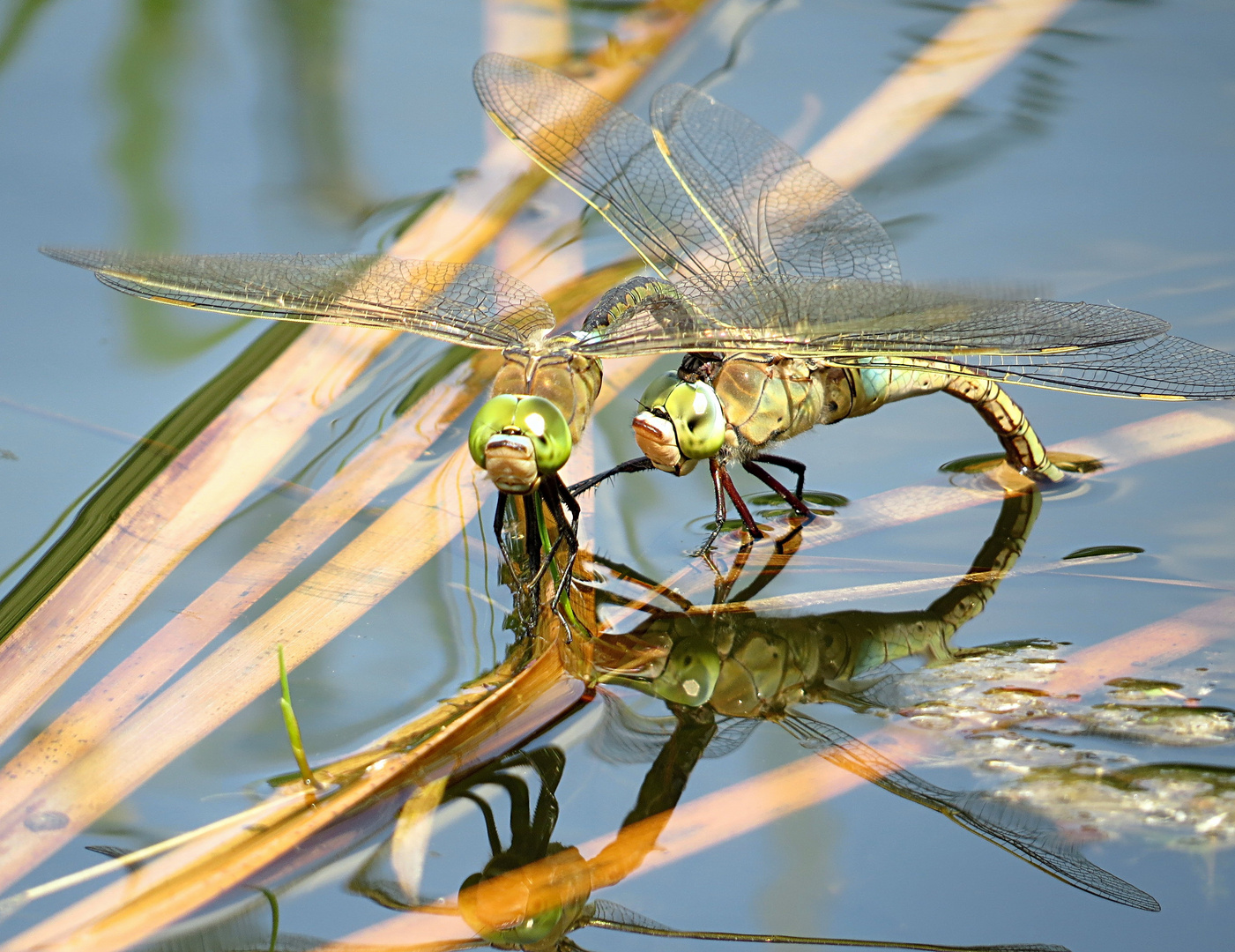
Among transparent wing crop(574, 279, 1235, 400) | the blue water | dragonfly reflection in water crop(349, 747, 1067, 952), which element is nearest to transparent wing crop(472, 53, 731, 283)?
the blue water

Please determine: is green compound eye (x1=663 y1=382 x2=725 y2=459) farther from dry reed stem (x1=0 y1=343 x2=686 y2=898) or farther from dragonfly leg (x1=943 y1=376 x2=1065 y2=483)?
dragonfly leg (x1=943 y1=376 x2=1065 y2=483)

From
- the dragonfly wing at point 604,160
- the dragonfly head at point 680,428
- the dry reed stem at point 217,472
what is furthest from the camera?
the dragonfly wing at point 604,160

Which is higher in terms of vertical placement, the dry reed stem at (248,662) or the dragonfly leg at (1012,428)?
the dragonfly leg at (1012,428)

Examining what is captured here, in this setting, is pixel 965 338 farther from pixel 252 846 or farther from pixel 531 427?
pixel 252 846

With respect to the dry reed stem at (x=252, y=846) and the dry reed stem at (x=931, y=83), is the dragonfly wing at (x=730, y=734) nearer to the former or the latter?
the dry reed stem at (x=252, y=846)

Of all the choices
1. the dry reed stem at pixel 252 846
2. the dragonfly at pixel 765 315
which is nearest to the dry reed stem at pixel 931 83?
the dragonfly at pixel 765 315

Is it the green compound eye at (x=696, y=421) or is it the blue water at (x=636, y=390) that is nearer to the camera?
the blue water at (x=636, y=390)

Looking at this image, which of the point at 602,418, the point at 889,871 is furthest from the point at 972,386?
the point at 889,871
